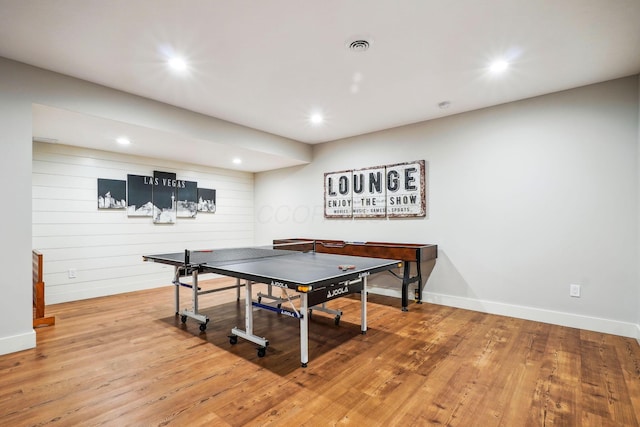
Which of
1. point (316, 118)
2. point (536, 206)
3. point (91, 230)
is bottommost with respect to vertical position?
point (91, 230)

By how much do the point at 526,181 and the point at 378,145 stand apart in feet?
6.87

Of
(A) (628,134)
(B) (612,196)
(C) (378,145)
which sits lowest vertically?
(B) (612,196)

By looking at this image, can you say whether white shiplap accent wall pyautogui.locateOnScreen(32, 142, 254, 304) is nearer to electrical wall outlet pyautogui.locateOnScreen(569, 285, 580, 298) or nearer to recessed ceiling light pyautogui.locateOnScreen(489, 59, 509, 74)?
recessed ceiling light pyautogui.locateOnScreen(489, 59, 509, 74)

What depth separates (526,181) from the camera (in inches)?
145

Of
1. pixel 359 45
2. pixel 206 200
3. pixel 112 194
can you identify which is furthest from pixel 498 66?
pixel 112 194

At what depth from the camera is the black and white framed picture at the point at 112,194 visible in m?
4.80

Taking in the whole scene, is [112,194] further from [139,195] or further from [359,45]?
[359,45]

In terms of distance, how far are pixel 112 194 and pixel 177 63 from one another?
3.04m

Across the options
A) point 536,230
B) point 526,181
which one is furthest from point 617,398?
point 526,181

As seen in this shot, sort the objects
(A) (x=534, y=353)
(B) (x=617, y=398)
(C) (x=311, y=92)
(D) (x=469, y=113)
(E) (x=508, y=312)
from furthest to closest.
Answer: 1. (D) (x=469, y=113)
2. (E) (x=508, y=312)
3. (C) (x=311, y=92)
4. (A) (x=534, y=353)
5. (B) (x=617, y=398)

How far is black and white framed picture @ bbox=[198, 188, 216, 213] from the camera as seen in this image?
19.9 ft

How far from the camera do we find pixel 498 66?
290 cm

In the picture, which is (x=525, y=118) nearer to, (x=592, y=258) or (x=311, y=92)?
(x=592, y=258)

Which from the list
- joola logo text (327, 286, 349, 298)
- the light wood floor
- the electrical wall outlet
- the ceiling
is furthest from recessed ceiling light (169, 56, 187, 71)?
the electrical wall outlet
